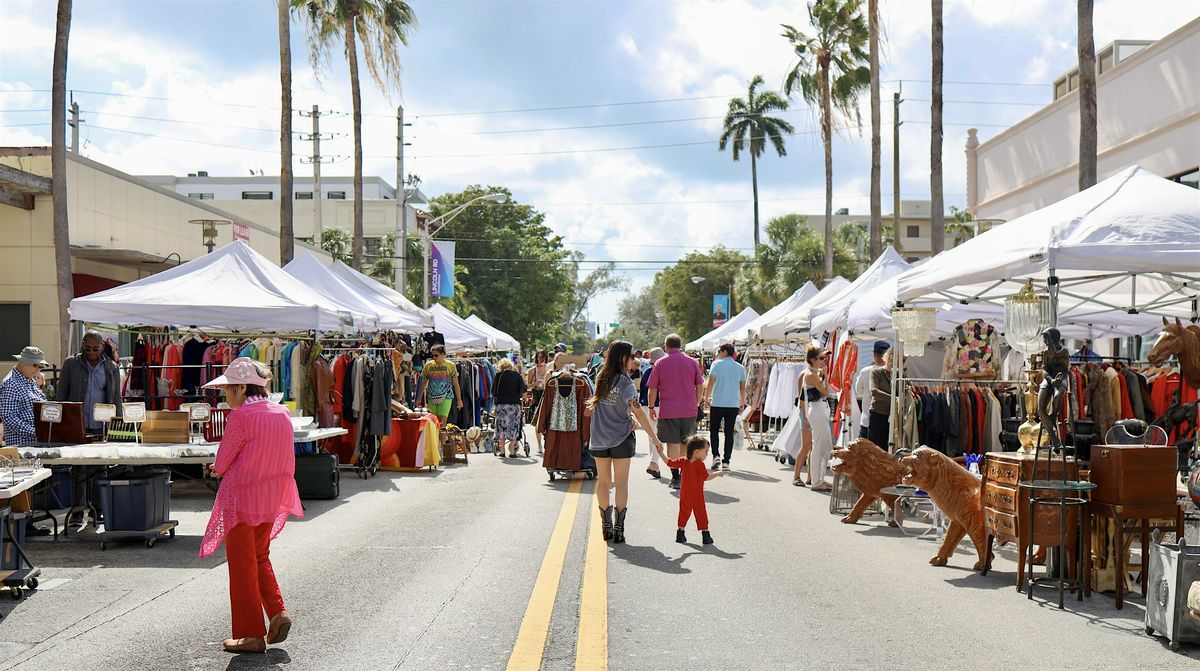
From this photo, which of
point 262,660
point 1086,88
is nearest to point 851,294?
point 1086,88

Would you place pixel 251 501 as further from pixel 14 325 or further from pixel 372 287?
pixel 14 325

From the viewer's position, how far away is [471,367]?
25.5m

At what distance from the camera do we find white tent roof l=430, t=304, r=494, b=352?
29891mm

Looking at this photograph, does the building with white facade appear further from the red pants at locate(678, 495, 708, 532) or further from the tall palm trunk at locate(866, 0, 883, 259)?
the red pants at locate(678, 495, 708, 532)

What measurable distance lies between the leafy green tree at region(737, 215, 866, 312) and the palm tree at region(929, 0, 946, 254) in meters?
24.1

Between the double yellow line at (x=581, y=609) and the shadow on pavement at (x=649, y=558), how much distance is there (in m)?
0.16

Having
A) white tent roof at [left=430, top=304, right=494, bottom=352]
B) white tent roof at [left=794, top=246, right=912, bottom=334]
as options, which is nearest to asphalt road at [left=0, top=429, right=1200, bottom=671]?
white tent roof at [left=794, top=246, right=912, bottom=334]

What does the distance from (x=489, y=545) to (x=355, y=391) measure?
7.10m

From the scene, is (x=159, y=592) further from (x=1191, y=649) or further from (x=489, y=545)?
(x=1191, y=649)

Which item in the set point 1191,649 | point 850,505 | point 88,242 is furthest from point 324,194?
point 1191,649

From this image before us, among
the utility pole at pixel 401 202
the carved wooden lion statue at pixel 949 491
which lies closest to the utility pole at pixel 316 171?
the utility pole at pixel 401 202

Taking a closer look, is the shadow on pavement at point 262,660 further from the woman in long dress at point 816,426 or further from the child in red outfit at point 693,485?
the woman in long dress at point 816,426

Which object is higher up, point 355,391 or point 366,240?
point 366,240

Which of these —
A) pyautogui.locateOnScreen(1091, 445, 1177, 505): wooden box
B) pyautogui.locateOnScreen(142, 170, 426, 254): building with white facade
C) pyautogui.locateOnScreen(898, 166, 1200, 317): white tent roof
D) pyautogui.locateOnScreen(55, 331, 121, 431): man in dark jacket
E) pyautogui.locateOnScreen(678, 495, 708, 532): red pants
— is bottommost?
pyautogui.locateOnScreen(678, 495, 708, 532): red pants
